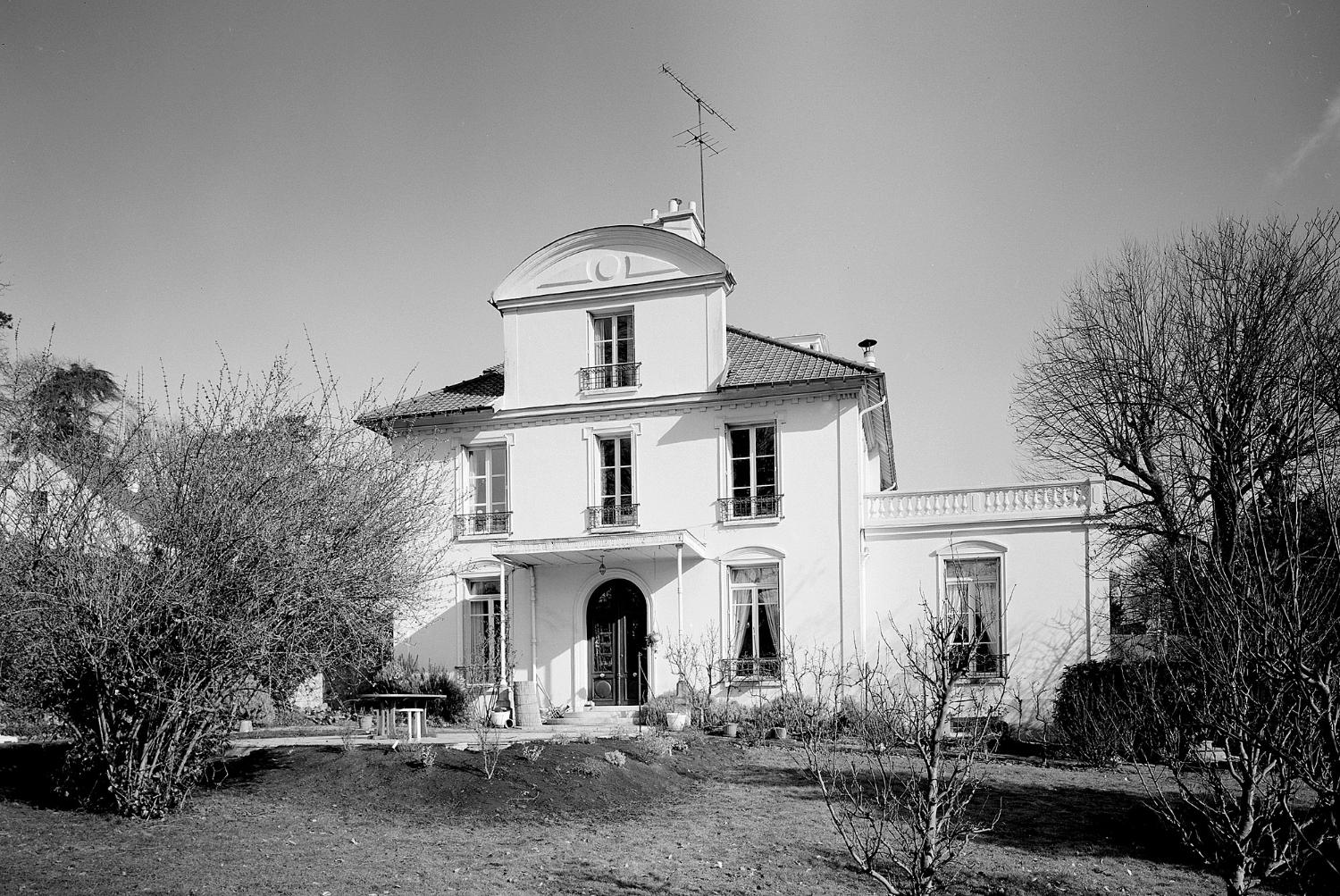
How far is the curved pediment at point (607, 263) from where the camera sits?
21328 millimetres

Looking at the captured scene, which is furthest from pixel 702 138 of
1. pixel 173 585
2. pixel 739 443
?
pixel 173 585

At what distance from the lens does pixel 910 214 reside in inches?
634

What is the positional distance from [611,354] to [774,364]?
133 inches

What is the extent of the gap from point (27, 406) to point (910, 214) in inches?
467

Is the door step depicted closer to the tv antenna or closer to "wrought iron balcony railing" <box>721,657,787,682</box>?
"wrought iron balcony railing" <box>721,657,787,682</box>

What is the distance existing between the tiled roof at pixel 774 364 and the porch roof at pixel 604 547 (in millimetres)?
3240

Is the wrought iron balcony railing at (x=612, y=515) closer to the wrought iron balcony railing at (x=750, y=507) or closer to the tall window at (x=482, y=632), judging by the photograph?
the wrought iron balcony railing at (x=750, y=507)

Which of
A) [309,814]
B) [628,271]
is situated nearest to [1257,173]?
[628,271]

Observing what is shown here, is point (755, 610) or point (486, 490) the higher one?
point (486, 490)

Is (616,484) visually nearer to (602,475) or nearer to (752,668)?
(602,475)

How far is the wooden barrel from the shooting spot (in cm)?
1839

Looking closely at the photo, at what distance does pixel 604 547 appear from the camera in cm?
1948

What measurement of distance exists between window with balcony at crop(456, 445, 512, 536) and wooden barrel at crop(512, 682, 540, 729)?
4.15m

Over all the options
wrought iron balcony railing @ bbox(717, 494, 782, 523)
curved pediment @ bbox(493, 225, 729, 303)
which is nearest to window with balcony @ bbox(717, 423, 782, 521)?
wrought iron balcony railing @ bbox(717, 494, 782, 523)
